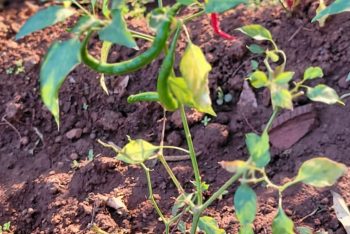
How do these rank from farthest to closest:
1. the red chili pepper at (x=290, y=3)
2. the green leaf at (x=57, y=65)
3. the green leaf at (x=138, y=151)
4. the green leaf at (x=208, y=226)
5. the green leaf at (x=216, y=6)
→ the red chili pepper at (x=290, y=3) → the green leaf at (x=208, y=226) → the green leaf at (x=138, y=151) → the green leaf at (x=216, y=6) → the green leaf at (x=57, y=65)

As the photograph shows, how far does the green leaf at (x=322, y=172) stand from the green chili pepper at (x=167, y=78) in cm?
30

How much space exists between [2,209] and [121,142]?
0.45m

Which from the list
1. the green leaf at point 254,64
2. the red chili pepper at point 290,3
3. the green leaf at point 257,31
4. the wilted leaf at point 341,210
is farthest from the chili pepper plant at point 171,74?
the red chili pepper at point 290,3

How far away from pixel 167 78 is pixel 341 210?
2.55 ft

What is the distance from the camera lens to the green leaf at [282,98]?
1227mm

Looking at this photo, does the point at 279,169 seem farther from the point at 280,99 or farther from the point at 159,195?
the point at 280,99

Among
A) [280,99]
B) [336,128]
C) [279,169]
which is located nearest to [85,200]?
[279,169]

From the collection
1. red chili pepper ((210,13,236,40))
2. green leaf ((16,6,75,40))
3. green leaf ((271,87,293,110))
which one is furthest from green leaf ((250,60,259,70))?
green leaf ((16,6,75,40))

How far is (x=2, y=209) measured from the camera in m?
2.09

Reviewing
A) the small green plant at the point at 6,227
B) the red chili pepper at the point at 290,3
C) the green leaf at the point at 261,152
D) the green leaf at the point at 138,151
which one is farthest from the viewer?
the red chili pepper at the point at 290,3

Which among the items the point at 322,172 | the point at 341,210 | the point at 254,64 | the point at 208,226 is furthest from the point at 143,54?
the point at 254,64

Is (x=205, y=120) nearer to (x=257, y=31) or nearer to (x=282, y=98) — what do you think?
(x=257, y=31)

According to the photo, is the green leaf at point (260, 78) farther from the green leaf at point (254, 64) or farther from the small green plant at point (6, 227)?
the small green plant at point (6, 227)

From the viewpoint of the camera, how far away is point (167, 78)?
4.21ft
